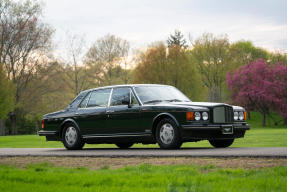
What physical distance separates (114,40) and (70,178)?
5894cm

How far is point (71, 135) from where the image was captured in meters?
14.1

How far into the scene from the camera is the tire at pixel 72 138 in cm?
1399

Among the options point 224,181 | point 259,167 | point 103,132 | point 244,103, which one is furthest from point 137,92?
point 244,103

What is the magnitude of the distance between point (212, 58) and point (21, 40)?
27.4 m

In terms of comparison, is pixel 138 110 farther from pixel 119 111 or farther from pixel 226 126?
pixel 226 126

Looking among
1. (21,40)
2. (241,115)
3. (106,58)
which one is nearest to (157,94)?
(241,115)

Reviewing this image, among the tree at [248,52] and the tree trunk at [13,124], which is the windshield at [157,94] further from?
the tree at [248,52]

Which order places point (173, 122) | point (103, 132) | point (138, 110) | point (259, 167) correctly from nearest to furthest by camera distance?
point (259, 167), point (173, 122), point (138, 110), point (103, 132)

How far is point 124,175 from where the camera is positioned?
7.03 m

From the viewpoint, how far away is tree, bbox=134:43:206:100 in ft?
177

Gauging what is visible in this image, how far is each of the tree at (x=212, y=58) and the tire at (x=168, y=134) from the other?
5406 cm

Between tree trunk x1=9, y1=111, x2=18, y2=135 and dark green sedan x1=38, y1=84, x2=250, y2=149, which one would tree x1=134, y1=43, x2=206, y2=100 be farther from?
dark green sedan x1=38, y1=84, x2=250, y2=149

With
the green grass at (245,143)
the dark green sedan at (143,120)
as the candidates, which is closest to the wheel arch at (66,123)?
the dark green sedan at (143,120)

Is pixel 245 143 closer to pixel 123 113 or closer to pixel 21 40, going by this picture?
pixel 123 113
